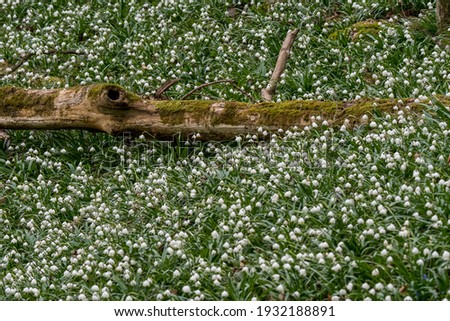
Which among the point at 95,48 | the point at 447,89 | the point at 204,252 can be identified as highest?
the point at 447,89

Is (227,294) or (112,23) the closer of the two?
(227,294)

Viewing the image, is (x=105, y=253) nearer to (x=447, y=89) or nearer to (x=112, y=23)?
(x=447, y=89)

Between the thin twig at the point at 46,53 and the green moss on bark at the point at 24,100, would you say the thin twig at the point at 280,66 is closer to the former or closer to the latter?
the green moss on bark at the point at 24,100

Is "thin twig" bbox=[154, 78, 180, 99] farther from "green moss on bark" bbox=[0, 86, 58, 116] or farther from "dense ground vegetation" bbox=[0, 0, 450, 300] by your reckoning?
"green moss on bark" bbox=[0, 86, 58, 116]
